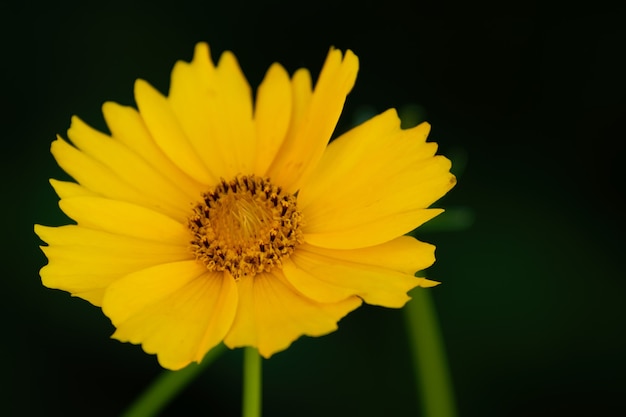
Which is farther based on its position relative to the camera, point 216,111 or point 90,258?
point 216,111

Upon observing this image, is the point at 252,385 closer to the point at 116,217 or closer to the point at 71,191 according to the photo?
the point at 116,217

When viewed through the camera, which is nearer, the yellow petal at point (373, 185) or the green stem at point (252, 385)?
the green stem at point (252, 385)

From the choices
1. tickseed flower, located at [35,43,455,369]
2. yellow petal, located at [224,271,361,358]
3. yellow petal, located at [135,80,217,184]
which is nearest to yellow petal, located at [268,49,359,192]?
tickseed flower, located at [35,43,455,369]

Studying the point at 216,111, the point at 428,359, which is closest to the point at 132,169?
the point at 216,111

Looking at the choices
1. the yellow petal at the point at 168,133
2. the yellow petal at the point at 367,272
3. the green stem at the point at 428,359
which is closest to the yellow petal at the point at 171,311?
the yellow petal at the point at 367,272

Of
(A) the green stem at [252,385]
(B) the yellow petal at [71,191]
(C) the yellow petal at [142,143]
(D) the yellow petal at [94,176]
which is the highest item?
(C) the yellow petal at [142,143]

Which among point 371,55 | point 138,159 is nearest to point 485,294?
point 371,55

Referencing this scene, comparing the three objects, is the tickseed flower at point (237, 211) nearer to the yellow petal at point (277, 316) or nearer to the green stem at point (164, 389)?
the yellow petal at point (277, 316)

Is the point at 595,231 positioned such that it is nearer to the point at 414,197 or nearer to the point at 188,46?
the point at 414,197
